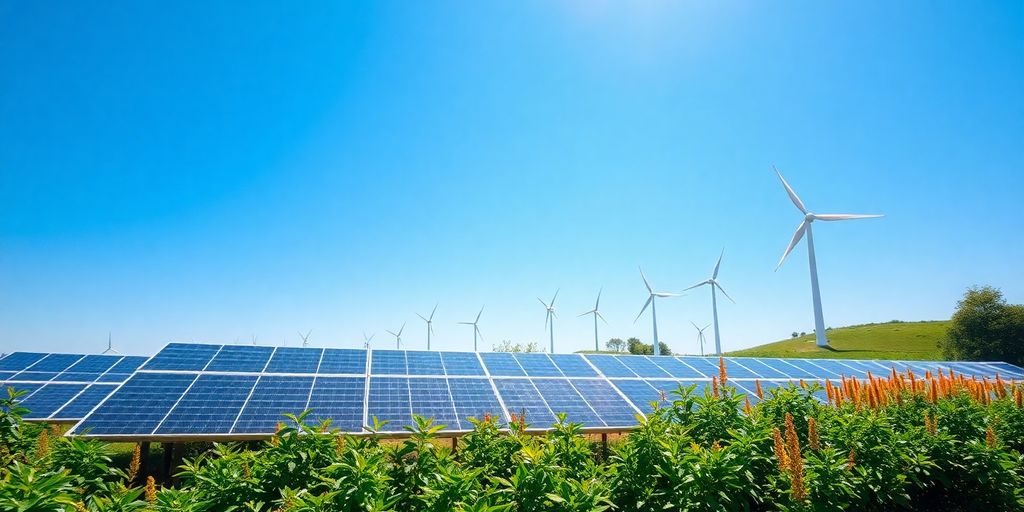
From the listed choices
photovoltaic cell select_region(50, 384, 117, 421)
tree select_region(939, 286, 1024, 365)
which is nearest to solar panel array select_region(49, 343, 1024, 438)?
photovoltaic cell select_region(50, 384, 117, 421)

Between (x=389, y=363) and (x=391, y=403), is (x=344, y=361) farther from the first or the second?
(x=391, y=403)

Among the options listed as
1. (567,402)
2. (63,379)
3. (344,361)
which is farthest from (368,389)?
(63,379)

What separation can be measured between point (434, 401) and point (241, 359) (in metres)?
9.64

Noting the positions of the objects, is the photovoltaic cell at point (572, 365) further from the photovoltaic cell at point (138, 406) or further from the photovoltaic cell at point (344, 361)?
the photovoltaic cell at point (138, 406)

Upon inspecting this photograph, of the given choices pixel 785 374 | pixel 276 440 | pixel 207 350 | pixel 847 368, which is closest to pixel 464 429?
pixel 276 440

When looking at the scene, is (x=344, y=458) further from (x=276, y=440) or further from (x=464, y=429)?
(x=464, y=429)

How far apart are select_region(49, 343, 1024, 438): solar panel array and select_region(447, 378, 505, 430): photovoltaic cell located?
4cm

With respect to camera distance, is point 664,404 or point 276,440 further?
point 664,404

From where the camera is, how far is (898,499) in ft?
25.7

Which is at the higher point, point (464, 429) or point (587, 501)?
point (587, 501)

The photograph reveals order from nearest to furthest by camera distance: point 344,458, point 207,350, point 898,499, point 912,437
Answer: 1. point 344,458
2. point 898,499
3. point 912,437
4. point 207,350

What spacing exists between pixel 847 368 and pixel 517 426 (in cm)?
3104

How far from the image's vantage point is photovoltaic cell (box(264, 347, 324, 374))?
62.9ft

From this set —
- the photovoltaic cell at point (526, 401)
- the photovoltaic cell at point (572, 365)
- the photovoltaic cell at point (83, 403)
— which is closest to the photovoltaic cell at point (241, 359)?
the photovoltaic cell at point (83, 403)
